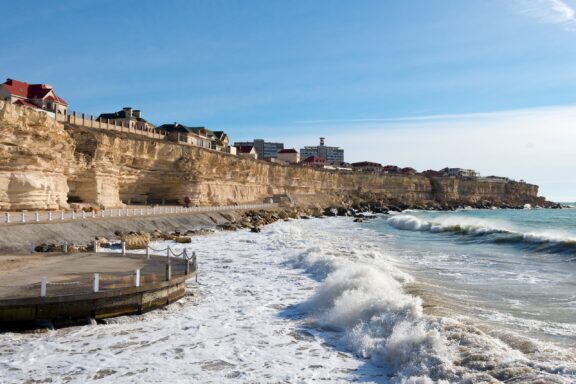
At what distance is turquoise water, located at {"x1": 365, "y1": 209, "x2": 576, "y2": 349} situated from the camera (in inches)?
498

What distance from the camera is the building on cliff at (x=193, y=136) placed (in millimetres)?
80812

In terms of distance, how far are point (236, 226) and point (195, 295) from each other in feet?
97.6

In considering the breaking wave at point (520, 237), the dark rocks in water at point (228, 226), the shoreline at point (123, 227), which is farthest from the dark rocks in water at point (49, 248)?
the breaking wave at point (520, 237)

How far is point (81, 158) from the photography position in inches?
1699

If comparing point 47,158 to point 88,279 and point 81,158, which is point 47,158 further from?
point 88,279

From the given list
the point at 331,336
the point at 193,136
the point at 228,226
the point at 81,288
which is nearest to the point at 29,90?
the point at 193,136

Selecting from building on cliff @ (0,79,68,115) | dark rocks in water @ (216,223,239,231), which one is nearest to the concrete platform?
dark rocks in water @ (216,223,239,231)

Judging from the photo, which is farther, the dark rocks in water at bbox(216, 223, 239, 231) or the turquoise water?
the dark rocks in water at bbox(216, 223, 239, 231)

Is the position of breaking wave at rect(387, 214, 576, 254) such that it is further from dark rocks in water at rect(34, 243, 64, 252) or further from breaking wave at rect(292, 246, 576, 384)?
dark rocks in water at rect(34, 243, 64, 252)

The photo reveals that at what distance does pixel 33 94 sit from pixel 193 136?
29926 millimetres

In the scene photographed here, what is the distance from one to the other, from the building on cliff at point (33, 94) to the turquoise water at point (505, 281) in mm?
46581

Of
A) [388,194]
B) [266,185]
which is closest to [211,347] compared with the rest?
[266,185]

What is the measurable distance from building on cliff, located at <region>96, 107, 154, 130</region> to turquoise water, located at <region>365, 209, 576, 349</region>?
2131 inches

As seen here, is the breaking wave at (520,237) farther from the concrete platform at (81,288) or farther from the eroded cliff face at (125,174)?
the eroded cliff face at (125,174)
